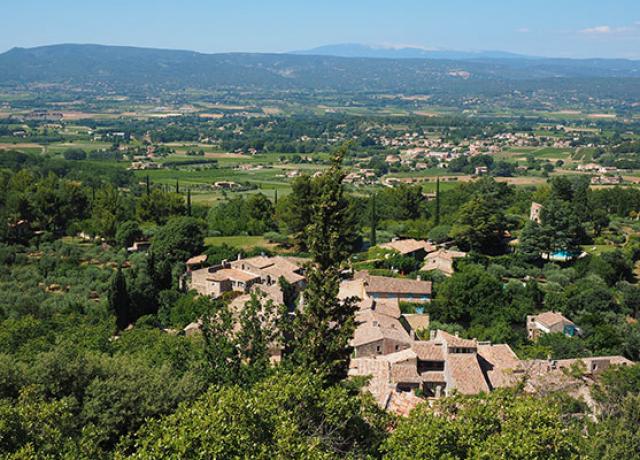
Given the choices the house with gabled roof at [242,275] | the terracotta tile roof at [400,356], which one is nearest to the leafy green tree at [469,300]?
the terracotta tile roof at [400,356]

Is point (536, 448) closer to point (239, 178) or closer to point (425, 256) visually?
point (425, 256)

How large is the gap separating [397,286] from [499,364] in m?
9.69

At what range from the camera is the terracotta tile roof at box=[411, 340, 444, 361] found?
24.1 meters

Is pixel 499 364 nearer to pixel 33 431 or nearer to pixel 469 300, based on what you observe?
pixel 469 300

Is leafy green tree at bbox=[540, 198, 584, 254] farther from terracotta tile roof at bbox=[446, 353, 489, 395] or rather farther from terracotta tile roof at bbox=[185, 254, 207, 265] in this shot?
terracotta tile roof at bbox=[185, 254, 207, 265]

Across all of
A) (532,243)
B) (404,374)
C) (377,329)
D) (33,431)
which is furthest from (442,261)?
(33,431)

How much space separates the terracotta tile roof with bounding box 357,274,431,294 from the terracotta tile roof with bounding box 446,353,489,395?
30.3ft

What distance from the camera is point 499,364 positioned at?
24375 millimetres

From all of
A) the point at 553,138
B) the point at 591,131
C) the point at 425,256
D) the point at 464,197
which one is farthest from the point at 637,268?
the point at 591,131

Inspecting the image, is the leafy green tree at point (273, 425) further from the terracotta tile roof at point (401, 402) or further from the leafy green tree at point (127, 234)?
the leafy green tree at point (127, 234)

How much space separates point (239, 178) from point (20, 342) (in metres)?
66.4

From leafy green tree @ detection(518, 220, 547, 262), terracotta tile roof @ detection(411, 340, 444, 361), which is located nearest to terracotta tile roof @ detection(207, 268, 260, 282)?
terracotta tile roof @ detection(411, 340, 444, 361)

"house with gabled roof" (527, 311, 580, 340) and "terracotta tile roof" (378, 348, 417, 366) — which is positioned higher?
"terracotta tile roof" (378, 348, 417, 366)

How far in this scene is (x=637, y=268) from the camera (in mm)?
39438
